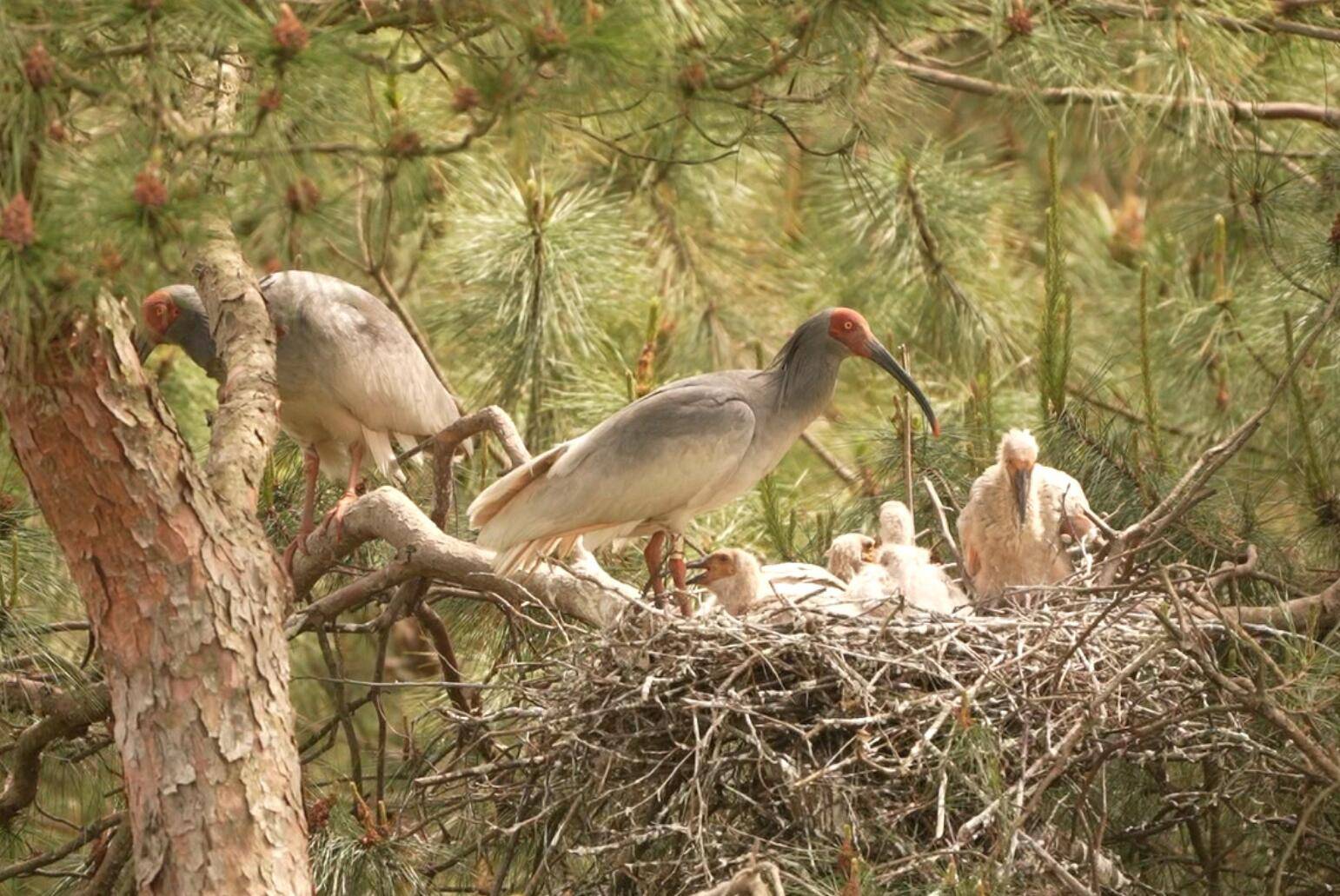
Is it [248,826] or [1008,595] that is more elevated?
[248,826]

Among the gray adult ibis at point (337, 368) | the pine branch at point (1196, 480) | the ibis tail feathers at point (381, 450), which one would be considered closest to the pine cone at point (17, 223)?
the pine branch at point (1196, 480)

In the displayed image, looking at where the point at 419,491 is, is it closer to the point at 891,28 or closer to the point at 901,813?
the point at 891,28

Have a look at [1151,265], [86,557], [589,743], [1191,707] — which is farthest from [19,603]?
[1151,265]

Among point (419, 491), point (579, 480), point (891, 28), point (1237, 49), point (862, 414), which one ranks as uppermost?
point (891, 28)

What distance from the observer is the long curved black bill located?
6.55 m

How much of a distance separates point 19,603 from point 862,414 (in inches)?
199

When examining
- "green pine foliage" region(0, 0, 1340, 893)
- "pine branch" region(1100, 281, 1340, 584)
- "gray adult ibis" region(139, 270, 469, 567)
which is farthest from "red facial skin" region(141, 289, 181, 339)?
"pine branch" region(1100, 281, 1340, 584)

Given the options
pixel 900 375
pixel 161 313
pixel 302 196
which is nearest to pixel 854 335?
pixel 900 375

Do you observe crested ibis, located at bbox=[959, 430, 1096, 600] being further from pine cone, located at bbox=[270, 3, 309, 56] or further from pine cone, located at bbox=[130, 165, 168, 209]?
pine cone, located at bbox=[130, 165, 168, 209]

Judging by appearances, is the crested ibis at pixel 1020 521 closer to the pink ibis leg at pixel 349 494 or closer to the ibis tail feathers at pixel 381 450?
the pink ibis leg at pixel 349 494

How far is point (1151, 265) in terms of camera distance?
1101 centimetres

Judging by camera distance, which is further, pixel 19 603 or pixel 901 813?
pixel 19 603

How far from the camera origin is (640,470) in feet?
20.8

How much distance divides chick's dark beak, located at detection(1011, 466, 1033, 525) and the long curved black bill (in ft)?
1.12
